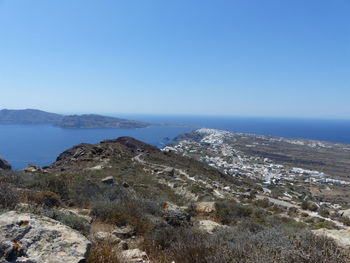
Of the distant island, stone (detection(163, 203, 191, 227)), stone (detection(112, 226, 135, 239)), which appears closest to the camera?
stone (detection(112, 226, 135, 239))

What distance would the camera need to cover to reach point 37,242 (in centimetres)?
292

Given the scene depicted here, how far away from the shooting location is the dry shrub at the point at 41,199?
242 inches

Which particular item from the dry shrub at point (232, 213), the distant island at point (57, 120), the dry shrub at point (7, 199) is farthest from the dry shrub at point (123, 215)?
the distant island at point (57, 120)

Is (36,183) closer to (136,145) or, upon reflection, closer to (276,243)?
(276,243)

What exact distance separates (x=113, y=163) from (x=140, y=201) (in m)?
15.4

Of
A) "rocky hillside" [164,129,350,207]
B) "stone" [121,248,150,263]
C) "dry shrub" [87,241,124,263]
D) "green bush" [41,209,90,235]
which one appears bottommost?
"rocky hillside" [164,129,350,207]

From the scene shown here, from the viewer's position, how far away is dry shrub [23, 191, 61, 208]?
6145mm

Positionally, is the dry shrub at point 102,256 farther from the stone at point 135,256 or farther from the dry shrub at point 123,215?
the dry shrub at point 123,215

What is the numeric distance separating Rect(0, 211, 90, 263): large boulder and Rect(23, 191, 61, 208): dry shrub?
3.00 metres

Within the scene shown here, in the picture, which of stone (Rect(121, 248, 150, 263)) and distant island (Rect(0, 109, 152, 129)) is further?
distant island (Rect(0, 109, 152, 129))

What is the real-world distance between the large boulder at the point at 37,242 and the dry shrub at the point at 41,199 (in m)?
3.00

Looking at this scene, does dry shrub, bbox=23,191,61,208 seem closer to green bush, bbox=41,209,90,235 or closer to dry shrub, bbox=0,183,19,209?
dry shrub, bbox=0,183,19,209

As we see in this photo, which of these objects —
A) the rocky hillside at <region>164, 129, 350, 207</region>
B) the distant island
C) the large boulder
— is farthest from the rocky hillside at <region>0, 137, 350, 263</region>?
the distant island

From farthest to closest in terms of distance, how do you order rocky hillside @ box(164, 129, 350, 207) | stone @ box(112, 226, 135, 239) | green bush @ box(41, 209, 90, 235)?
1. rocky hillside @ box(164, 129, 350, 207)
2. stone @ box(112, 226, 135, 239)
3. green bush @ box(41, 209, 90, 235)
